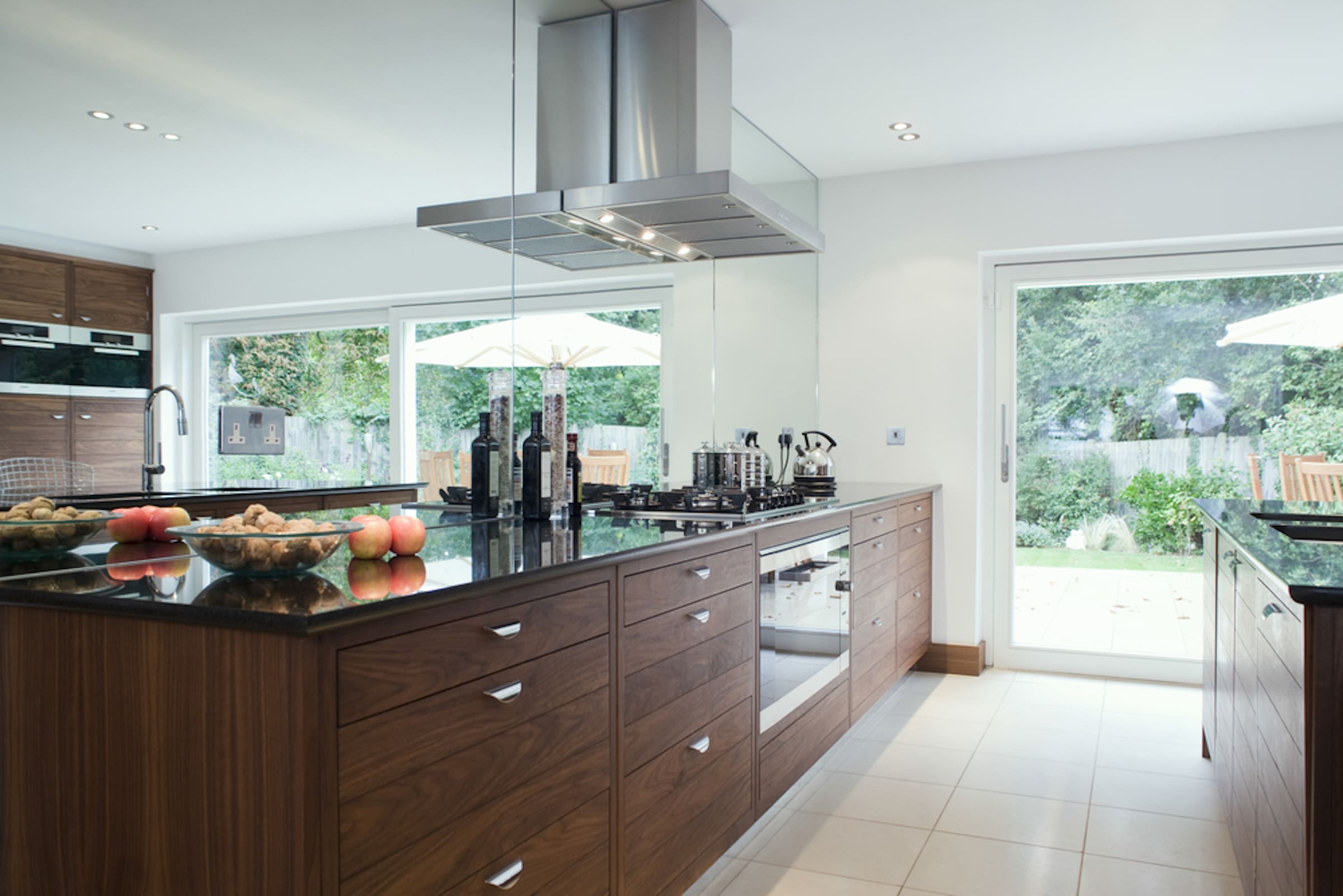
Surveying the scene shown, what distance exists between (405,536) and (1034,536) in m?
3.77

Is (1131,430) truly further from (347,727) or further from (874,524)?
(347,727)

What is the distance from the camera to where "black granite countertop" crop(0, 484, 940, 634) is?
1.14m

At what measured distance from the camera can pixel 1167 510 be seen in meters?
4.43

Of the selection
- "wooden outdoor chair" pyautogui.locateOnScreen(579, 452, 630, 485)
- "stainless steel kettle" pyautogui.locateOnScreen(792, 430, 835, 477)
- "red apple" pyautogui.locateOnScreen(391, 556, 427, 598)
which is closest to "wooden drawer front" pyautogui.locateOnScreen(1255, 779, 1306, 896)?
"red apple" pyautogui.locateOnScreen(391, 556, 427, 598)

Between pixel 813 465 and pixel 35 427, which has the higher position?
pixel 35 427

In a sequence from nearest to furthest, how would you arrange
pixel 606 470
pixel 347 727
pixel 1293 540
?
pixel 347 727
pixel 1293 540
pixel 606 470

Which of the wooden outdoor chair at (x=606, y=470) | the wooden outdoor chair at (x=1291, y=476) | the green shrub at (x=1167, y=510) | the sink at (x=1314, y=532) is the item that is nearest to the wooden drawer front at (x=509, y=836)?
the wooden outdoor chair at (x=606, y=470)

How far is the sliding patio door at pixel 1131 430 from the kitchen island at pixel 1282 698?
159cm

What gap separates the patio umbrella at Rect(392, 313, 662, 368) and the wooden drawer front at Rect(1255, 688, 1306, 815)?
1.87 meters

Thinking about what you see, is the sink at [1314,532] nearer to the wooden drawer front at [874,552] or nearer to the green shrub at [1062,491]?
the wooden drawer front at [874,552]

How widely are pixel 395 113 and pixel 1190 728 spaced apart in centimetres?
354

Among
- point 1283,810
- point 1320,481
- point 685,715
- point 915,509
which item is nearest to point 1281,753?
point 1283,810

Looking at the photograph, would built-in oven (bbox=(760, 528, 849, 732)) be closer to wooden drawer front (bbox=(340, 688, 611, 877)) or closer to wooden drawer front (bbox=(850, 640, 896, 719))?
wooden drawer front (bbox=(850, 640, 896, 719))

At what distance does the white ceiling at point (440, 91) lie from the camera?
1517 mm
